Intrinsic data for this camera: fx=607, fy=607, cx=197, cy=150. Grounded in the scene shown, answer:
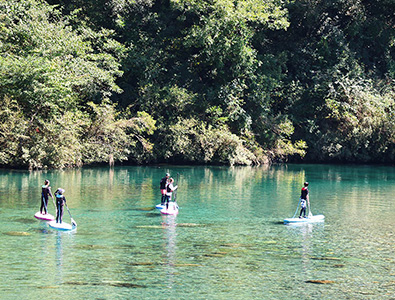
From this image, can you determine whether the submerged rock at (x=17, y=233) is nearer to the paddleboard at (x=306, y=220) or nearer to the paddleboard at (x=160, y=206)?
the paddleboard at (x=160, y=206)

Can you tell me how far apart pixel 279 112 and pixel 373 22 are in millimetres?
15301

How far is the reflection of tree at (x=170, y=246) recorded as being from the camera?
18.3 metres

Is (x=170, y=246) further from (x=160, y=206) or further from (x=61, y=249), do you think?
Result: (x=160, y=206)

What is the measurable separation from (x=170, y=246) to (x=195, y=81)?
43941 millimetres

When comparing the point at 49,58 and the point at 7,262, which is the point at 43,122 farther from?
the point at 7,262

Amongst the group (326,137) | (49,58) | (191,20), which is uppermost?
(191,20)

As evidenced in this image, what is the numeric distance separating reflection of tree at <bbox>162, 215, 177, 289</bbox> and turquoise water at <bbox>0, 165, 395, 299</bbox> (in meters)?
0.04

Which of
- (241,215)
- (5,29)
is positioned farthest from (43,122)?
(241,215)

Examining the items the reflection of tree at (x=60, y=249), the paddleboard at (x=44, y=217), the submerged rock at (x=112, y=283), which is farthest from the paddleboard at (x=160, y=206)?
the submerged rock at (x=112, y=283)

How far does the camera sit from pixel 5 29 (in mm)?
52062

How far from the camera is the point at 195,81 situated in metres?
64.9

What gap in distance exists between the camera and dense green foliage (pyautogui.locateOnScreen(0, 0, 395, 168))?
51594 mm

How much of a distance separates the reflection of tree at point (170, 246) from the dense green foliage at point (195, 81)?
25.3 m

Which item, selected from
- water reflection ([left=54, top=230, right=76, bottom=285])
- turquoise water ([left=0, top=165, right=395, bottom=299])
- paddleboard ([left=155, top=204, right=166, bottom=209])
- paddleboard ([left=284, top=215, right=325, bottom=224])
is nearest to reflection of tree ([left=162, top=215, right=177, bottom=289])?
turquoise water ([left=0, top=165, right=395, bottom=299])
